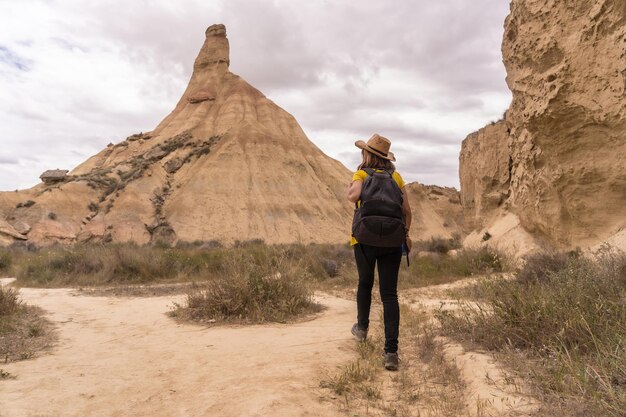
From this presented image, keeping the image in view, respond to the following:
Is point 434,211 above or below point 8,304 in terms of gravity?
above

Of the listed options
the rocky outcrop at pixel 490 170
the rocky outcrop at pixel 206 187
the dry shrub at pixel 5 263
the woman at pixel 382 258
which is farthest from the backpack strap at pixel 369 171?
the rocky outcrop at pixel 206 187

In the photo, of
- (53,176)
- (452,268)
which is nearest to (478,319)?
(452,268)

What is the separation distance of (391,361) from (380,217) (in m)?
1.02

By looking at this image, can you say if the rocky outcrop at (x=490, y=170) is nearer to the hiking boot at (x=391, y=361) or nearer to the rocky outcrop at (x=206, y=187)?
the hiking boot at (x=391, y=361)

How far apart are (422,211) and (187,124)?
78.8ft

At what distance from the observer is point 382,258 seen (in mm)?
3387

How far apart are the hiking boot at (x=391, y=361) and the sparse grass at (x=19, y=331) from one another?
2.63m

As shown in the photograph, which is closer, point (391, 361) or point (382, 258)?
point (391, 361)

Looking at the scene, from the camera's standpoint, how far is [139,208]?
30.6 metres

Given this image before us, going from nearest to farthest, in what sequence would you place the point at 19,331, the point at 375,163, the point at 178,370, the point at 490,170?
the point at 178,370, the point at 375,163, the point at 19,331, the point at 490,170

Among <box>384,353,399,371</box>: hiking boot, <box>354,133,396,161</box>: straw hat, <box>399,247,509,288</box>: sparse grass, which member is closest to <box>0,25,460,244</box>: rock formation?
<box>399,247,509,288</box>: sparse grass

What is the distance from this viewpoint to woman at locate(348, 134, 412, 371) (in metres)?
3.24

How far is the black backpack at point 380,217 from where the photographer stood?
3240 millimetres

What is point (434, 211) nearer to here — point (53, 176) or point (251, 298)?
point (53, 176)
